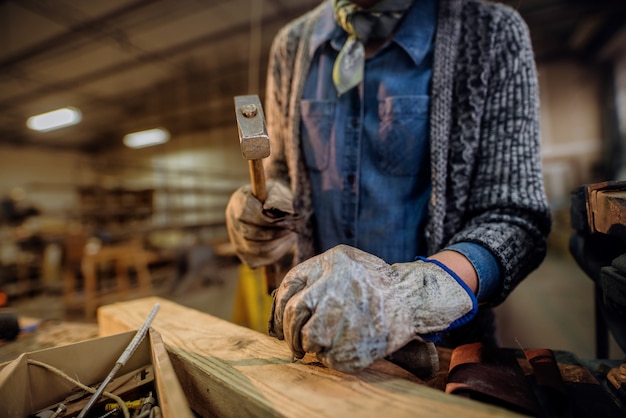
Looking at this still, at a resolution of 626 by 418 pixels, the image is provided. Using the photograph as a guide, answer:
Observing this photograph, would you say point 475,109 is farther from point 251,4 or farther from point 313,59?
point 251,4

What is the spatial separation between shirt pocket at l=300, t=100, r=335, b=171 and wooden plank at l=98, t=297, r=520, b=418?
66cm

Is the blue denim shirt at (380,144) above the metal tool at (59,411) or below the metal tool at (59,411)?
above

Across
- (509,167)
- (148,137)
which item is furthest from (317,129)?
(148,137)

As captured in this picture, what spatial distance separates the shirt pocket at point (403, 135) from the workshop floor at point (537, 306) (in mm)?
1259

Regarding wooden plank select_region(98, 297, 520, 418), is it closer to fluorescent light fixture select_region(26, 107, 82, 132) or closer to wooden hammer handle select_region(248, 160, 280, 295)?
wooden hammer handle select_region(248, 160, 280, 295)

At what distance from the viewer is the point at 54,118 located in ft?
29.9

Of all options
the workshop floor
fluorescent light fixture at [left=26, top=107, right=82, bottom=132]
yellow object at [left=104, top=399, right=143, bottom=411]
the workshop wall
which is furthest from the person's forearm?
the workshop wall

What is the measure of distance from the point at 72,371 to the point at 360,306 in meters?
0.65

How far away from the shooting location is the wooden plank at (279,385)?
1.67 ft

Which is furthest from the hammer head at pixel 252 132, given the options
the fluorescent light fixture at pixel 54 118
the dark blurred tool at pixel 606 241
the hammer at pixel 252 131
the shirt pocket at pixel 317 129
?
the fluorescent light fixture at pixel 54 118

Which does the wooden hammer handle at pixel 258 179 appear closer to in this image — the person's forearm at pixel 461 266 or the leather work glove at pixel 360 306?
the leather work glove at pixel 360 306

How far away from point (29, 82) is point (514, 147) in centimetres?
943

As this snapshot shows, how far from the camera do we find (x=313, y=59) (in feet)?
4.25

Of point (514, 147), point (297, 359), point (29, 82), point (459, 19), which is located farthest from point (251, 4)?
point (29, 82)
